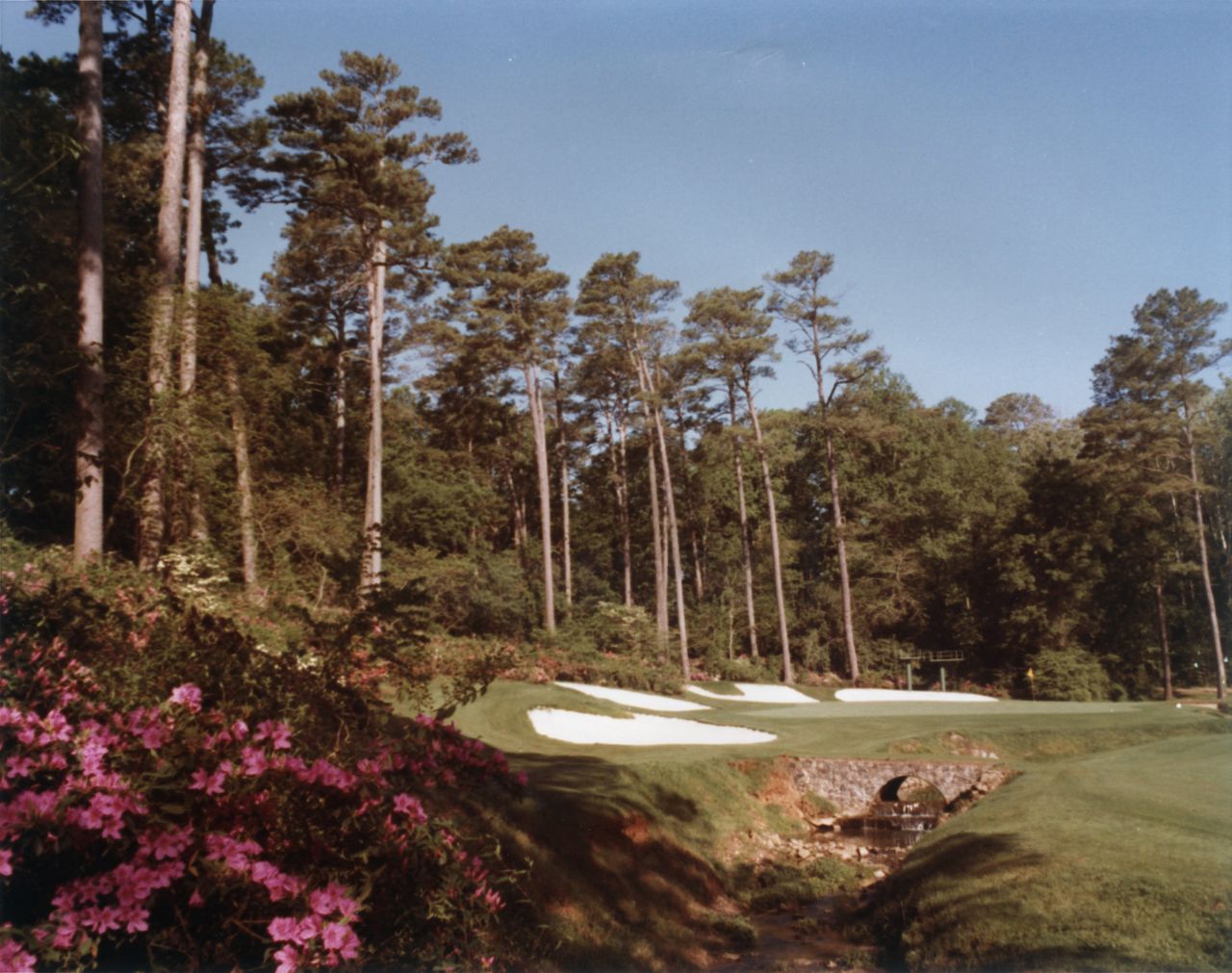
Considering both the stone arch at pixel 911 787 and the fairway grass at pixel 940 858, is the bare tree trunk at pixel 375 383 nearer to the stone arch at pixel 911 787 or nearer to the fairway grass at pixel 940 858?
the fairway grass at pixel 940 858

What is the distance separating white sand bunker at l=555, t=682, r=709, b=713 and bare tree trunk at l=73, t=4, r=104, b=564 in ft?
40.7

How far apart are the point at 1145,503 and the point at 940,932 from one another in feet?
104

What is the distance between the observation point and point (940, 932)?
21.7ft

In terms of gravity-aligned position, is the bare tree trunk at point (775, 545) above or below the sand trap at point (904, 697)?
above

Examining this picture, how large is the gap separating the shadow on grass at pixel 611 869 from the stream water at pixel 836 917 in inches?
26.5

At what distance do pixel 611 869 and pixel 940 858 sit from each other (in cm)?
346

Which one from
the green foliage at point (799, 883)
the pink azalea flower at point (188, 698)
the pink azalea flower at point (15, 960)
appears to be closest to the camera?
the pink azalea flower at point (15, 960)

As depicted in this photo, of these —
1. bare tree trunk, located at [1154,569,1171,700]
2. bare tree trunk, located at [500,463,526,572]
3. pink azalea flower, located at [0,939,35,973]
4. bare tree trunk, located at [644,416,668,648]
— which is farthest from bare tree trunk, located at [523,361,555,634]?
pink azalea flower, located at [0,939,35,973]

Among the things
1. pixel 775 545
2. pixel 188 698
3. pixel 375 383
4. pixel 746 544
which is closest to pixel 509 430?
pixel 746 544

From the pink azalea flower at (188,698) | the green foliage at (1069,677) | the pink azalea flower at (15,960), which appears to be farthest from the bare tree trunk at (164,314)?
the green foliage at (1069,677)

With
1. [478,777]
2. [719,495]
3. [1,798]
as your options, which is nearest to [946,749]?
[478,777]

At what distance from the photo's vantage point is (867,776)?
13062mm

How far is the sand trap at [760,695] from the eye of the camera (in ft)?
83.8

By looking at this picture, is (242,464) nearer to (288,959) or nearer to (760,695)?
(288,959)
